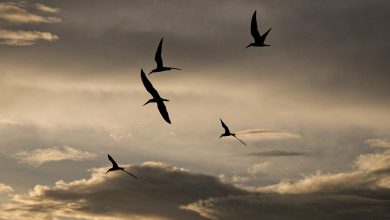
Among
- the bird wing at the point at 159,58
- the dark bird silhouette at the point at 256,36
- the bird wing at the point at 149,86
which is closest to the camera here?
the bird wing at the point at 149,86

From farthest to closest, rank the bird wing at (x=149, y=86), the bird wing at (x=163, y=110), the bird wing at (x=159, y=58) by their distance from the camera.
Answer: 1. the bird wing at (x=159, y=58)
2. the bird wing at (x=163, y=110)
3. the bird wing at (x=149, y=86)

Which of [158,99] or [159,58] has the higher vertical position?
[159,58]

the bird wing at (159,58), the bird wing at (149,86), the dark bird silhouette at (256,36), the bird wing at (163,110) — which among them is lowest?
the bird wing at (163,110)

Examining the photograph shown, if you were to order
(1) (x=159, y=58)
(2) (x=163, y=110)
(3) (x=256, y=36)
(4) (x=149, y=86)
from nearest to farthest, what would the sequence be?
(4) (x=149, y=86)
(2) (x=163, y=110)
(1) (x=159, y=58)
(3) (x=256, y=36)

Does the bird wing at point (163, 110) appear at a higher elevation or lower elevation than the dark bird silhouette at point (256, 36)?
lower

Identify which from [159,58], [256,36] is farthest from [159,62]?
[256,36]

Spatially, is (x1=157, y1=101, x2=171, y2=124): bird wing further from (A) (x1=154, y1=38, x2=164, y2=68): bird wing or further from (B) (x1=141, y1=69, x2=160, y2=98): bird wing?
(A) (x1=154, y1=38, x2=164, y2=68): bird wing

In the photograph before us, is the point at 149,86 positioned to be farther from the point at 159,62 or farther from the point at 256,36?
the point at 256,36

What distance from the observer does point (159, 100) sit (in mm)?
69688

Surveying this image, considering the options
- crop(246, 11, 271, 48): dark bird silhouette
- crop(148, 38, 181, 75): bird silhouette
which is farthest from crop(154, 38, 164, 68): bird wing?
crop(246, 11, 271, 48): dark bird silhouette

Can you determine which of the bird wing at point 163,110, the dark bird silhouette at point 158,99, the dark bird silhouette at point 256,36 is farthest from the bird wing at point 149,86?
the dark bird silhouette at point 256,36

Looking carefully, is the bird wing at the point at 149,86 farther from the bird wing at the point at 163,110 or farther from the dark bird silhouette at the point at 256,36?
the dark bird silhouette at the point at 256,36

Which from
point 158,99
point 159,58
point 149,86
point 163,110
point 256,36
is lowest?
point 163,110

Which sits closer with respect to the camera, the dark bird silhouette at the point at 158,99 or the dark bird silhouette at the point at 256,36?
the dark bird silhouette at the point at 158,99
